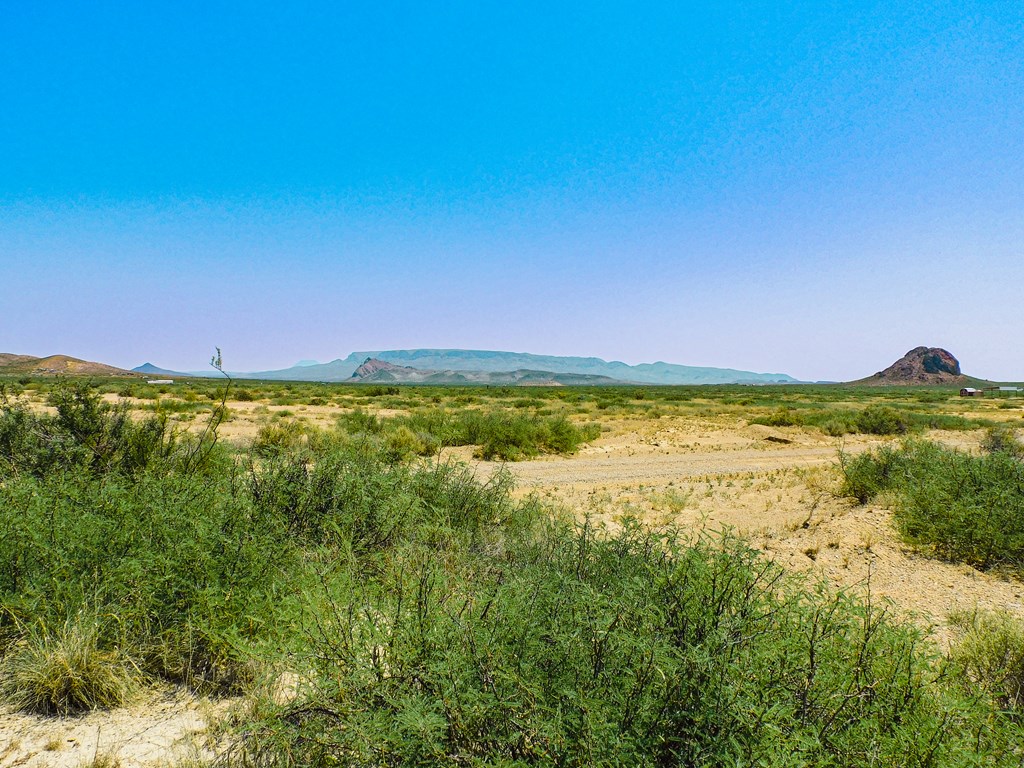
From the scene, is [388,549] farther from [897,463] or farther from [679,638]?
[897,463]

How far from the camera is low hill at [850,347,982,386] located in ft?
553

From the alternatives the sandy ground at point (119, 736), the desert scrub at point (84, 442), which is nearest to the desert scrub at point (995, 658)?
Answer: the sandy ground at point (119, 736)

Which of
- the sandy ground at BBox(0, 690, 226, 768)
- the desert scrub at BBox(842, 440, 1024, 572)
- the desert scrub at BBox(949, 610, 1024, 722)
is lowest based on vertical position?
the sandy ground at BBox(0, 690, 226, 768)

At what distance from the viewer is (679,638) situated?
2.83m

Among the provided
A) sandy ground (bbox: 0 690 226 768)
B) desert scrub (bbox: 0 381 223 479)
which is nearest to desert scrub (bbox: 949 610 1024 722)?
sandy ground (bbox: 0 690 226 768)

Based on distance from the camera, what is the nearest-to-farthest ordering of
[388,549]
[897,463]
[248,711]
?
1. [248,711]
2. [388,549]
3. [897,463]

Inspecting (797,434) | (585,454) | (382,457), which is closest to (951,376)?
(797,434)

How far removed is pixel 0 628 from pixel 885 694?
19.3 ft

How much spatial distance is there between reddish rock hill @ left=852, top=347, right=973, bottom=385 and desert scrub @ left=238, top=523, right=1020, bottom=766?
207 meters

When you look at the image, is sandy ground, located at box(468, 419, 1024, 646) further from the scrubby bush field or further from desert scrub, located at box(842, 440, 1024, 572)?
the scrubby bush field

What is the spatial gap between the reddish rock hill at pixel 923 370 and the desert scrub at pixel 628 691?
207m

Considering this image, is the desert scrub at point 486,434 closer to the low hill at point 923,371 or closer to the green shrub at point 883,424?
the green shrub at point 883,424

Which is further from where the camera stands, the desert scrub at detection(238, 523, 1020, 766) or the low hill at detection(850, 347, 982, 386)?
the low hill at detection(850, 347, 982, 386)

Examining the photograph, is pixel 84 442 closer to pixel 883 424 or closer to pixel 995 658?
pixel 995 658
